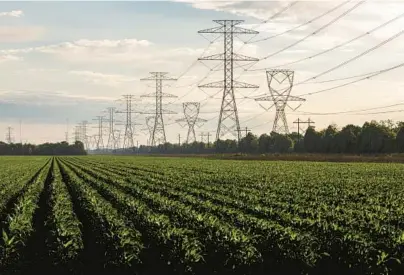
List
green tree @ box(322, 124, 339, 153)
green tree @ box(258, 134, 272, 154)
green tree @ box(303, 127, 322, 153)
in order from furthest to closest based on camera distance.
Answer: green tree @ box(258, 134, 272, 154)
green tree @ box(303, 127, 322, 153)
green tree @ box(322, 124, 339, 153)

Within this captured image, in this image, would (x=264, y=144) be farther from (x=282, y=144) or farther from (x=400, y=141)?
(x=400, y=141)

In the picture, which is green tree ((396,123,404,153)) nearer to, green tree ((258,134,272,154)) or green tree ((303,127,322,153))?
green tree ((303,127,322,153))

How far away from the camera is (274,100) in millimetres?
82875

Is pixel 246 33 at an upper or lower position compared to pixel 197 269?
upper

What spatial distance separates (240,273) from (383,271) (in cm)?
332

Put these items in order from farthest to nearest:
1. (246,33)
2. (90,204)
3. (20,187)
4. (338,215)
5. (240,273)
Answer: (246,33) → (20,187) → (90,204) → (338,215) → (240,273)

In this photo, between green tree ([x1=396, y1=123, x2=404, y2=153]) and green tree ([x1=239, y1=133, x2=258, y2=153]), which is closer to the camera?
green tree ([x1=396, y1=123, x2=404, y2=153])

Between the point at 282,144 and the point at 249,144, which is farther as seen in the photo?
the point at 249,144

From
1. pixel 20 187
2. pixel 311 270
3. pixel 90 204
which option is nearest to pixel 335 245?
pixel 311 270

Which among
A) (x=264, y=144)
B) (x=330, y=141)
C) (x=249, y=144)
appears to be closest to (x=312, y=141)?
(x=330, y=141)

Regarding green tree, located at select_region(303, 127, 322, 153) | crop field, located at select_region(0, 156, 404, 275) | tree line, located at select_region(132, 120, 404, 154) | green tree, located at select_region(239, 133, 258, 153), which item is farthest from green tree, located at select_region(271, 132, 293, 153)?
crop field, located at select_region(0, 156, 404, 275)

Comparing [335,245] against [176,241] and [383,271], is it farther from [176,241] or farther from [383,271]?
[176,241]

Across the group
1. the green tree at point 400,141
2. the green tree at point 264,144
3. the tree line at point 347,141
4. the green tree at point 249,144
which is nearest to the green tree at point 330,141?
the tree line at point 347,141

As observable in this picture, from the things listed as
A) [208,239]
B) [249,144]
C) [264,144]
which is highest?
[249,144]
